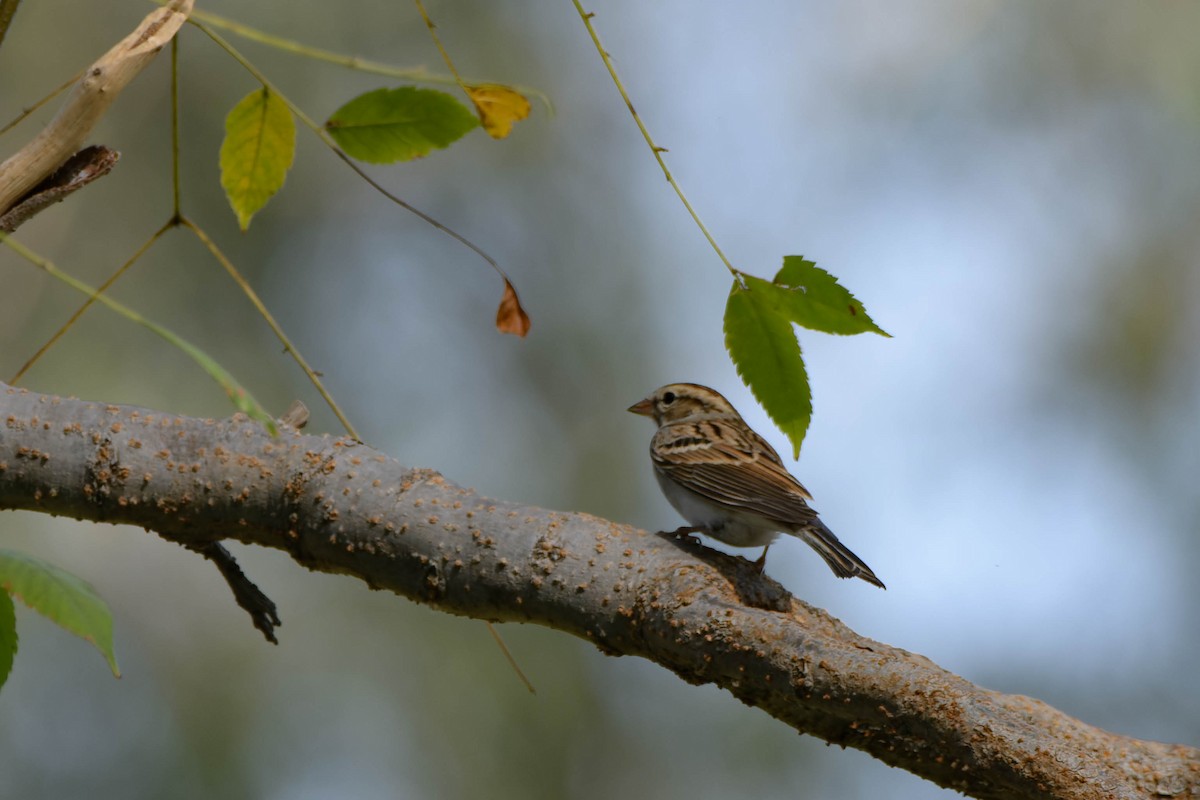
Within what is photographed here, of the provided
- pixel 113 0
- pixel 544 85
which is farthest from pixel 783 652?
pixel 544 85

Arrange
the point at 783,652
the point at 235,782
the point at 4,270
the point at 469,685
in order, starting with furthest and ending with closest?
the point at 469,685 < the point at 235,782 < the point at 4,270 < the point at 783,652

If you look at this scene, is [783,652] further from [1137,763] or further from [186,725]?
[186,725]

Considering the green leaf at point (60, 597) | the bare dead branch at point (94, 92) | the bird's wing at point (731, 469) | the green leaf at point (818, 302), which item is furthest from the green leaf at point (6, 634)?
the bird's wing at point (731, 469)

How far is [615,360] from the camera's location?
11789 mm

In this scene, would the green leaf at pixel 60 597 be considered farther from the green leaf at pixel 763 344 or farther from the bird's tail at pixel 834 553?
the bird's tail at pixel 834 553

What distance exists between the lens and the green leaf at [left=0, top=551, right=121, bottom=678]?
4.15ft

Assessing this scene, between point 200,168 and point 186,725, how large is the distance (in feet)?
15.5

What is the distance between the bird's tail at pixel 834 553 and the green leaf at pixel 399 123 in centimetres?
254

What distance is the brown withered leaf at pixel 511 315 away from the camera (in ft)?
8.17

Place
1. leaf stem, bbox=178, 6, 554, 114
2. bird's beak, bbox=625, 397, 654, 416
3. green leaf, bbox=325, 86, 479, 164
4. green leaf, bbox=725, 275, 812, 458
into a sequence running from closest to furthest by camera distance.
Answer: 1. leaf stem, bbox=178, 6, 554, 114
2. green leaf, bbox=325, 86, 479, 164
3. green leaf, bbox=725, 275, 812, 458
4. bird's beak, bbox=625, 397, 654, 416

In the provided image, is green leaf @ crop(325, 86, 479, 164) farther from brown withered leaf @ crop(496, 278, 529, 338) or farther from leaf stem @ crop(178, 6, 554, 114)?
brown withered leaf @ crop(496, 278, 529, 338)

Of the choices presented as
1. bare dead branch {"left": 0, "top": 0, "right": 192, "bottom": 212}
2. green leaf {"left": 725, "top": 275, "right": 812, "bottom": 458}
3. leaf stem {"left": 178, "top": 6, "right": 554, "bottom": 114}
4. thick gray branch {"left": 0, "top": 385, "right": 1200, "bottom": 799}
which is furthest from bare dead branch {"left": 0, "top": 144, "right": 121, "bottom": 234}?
green leaf {"left": 725, "top": 275, "right": 812, "bottom": 458}

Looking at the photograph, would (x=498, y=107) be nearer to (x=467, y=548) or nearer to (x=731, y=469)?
(x=467, y=548)

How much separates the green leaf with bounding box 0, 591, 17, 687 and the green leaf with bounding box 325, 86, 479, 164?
87cm
